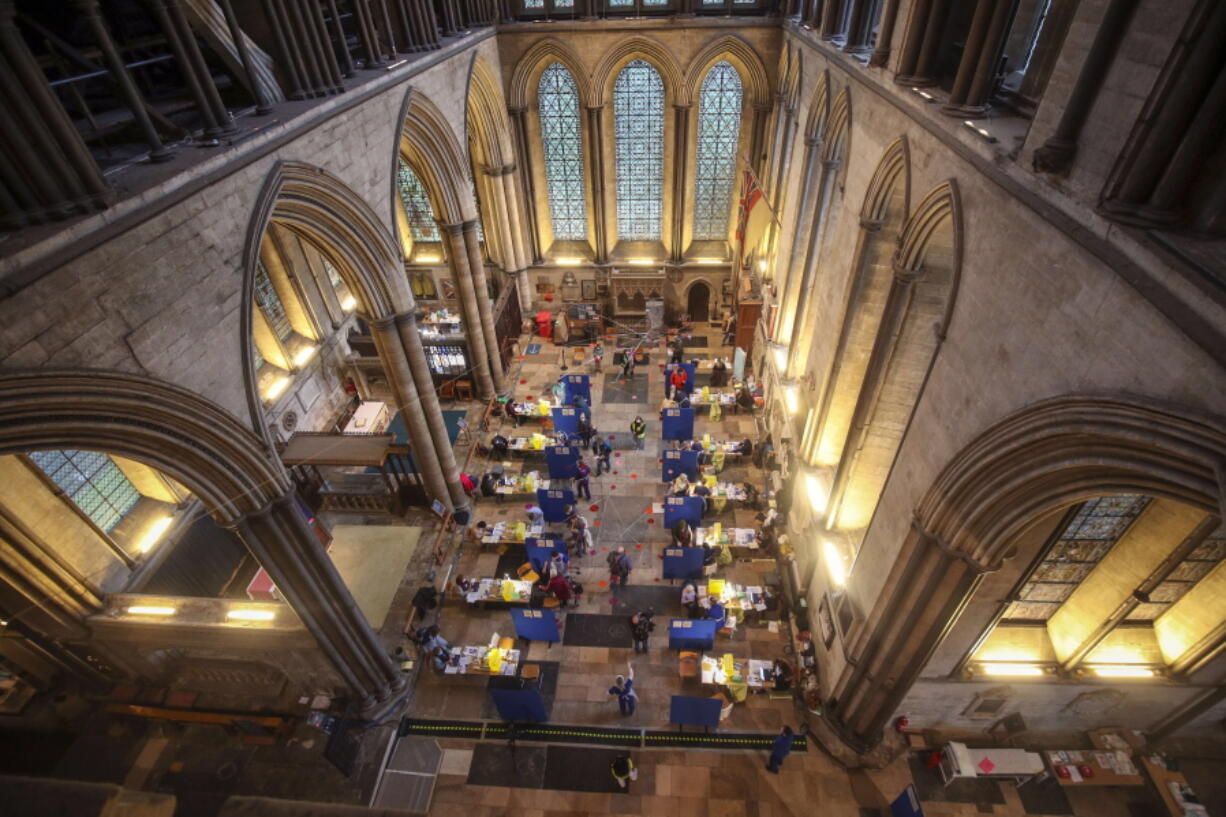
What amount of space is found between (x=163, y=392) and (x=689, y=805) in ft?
34.4

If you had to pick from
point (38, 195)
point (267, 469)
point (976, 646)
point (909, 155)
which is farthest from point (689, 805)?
point (38, 195)

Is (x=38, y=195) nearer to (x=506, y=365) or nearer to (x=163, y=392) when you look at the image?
(x=163, y=392)

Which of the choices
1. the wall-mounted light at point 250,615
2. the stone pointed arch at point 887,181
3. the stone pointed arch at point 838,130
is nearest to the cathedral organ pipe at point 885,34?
the stone pointed arch at point 838,130

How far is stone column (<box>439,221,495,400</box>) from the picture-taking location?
17328 millimetres

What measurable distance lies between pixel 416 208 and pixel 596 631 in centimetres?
1757

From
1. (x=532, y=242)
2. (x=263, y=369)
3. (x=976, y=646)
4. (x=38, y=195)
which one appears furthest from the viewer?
(x=532, y=242)

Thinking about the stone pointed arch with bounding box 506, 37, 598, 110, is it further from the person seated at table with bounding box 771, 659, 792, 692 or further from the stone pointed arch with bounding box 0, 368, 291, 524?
the person seated at table with bounding box 771, 659, 792, 692

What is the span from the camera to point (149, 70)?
1159 cm

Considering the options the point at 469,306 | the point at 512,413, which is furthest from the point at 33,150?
the point at 512,413

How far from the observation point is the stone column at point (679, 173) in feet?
68.8

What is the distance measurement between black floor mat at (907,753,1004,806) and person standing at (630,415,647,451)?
33.8ft

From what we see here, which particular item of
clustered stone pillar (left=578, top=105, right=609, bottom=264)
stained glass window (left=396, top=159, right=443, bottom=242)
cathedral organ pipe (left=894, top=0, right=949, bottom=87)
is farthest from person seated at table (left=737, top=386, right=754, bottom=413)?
stained glass window (left=396, top=159, right=443, bottom=242)

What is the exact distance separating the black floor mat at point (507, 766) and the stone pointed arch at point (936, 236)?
33.5 feet

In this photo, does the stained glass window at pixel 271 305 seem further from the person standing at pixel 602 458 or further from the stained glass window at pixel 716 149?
the stained glass window at pixel 716 149
